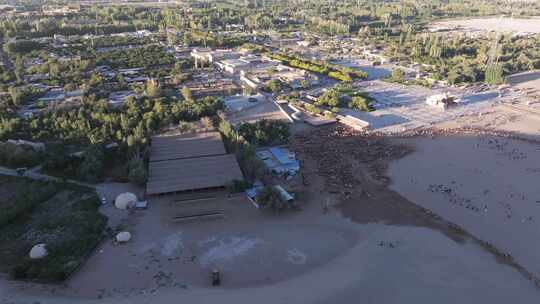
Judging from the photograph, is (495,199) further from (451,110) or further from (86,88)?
(86,88)

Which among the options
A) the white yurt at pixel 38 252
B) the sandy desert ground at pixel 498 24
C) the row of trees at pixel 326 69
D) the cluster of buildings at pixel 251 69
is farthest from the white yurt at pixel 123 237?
the sandy desert ground at pixel 498 24

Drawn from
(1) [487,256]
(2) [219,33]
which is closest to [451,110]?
(1) [487,256]

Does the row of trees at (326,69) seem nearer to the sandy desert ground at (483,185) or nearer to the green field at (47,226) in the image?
the sandy desert ground at (483,185)

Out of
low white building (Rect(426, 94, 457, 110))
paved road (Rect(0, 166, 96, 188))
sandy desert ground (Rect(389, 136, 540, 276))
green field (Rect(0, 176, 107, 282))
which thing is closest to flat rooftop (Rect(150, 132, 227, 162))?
paved road (Rect(0, 166, 96, 188))

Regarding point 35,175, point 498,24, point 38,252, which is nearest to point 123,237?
point 38,252

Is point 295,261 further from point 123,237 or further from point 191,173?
point 191,173

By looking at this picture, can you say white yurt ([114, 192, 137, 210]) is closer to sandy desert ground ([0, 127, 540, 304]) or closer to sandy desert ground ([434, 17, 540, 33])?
sandy desert ground ([0, 127, 540, 304])
